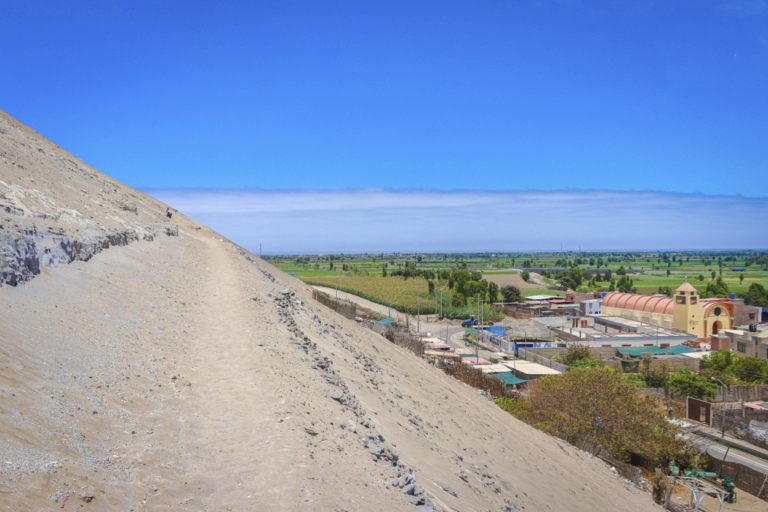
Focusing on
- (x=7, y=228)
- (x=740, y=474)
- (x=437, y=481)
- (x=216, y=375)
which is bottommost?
(x=740, y=474)

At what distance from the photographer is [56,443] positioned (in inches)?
226

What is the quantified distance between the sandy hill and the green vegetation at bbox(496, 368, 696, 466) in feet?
11.5

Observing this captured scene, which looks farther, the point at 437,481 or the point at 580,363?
the point at 580,363

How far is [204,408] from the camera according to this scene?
786 centimetres

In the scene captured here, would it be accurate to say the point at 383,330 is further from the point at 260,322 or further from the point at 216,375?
the point at 216,375

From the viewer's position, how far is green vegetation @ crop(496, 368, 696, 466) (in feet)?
65.6

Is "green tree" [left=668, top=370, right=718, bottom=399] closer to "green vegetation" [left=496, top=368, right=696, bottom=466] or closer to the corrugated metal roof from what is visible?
the corrugated metal roof

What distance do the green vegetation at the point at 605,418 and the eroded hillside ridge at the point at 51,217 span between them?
47.2ft

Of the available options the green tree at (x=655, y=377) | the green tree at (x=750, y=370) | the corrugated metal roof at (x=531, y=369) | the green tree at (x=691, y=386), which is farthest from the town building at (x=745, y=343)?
the corrugated metal roof at (x=531, y=369)

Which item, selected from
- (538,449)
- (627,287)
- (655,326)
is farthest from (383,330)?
(627,287)

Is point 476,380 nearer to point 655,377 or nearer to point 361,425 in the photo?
point 655,377

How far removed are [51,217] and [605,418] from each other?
56.7 ft

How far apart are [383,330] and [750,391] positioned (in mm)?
19406

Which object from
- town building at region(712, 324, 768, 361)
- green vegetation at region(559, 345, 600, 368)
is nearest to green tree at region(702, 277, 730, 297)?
town building at region(712, 324, 768, 361)
